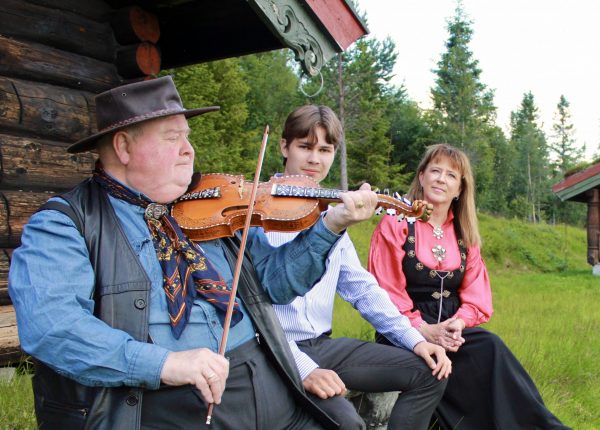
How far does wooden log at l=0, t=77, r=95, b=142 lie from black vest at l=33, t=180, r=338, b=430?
68.8 inches

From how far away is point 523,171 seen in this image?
147 feet

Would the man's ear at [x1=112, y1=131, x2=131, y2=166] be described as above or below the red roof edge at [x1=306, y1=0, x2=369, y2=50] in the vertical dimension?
below

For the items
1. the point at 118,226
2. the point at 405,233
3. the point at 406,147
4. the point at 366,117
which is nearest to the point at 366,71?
the point at 366,117

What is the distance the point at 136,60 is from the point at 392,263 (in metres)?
2.06

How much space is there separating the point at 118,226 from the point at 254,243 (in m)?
0.64

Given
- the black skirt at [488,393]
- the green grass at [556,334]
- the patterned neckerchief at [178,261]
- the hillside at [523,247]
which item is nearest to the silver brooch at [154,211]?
the patterned neckerchief at [178,261]

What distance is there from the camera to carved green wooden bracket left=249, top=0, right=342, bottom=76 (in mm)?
2688

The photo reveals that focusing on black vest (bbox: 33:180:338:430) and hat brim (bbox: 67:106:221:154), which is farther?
hat brim (bbox: 67:106:221:154)

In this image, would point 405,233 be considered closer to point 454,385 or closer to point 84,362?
point 454,385

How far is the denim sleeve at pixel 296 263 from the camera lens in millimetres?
2043

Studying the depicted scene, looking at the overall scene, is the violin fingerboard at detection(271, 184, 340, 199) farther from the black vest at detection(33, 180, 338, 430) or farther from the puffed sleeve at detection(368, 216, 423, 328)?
the puffed sleeve at detection(368, 216, 423, 328)

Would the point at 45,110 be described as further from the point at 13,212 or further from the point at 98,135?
the point at 98,135

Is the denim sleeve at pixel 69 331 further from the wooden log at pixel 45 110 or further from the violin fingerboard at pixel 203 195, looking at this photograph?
the wooden log at pixel 45 110

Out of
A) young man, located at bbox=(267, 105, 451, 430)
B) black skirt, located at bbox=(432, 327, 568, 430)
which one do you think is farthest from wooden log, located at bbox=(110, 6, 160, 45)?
black skirt, located at bbox=(432, 327, 568, 430)
